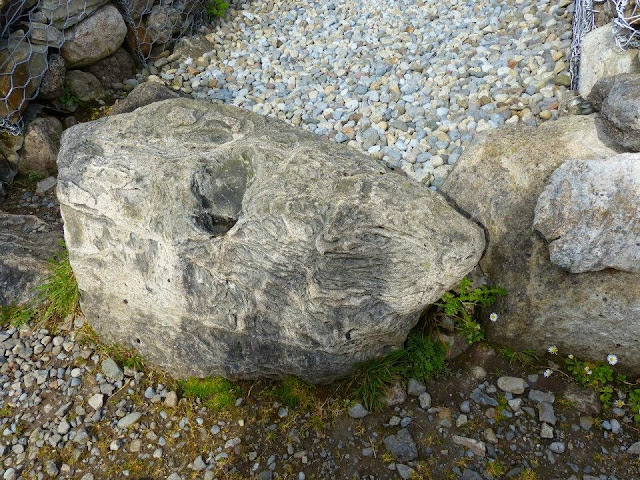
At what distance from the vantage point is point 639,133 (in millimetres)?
3645

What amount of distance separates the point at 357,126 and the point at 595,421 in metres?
3.37

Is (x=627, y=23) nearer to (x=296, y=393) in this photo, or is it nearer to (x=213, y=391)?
(x=296, y=393)

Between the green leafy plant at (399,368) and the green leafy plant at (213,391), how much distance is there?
2.82ft

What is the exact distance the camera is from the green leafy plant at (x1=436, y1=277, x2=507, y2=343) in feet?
12.4

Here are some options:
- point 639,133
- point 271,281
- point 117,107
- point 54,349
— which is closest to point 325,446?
point 271,281

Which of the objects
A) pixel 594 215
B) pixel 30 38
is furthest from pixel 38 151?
pixel 594 215

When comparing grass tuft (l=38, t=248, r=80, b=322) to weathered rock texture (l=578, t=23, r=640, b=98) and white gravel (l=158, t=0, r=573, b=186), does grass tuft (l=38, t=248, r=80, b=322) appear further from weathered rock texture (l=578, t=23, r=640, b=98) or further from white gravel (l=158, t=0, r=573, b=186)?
weathered rock texture (l=578, t=23, r=640, b=98)

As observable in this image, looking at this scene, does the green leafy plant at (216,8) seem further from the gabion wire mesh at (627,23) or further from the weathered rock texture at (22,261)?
the gabion wire mesh at (627,23)

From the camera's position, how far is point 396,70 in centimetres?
616

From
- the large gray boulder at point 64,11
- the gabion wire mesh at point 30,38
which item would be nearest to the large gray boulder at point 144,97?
the gabion wire mesh at point 30,38

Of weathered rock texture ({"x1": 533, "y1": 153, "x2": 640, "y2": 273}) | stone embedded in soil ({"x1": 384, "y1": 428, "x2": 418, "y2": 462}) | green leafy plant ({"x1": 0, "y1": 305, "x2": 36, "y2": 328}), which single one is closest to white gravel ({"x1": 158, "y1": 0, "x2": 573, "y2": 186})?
weathered rock texture ({"x1": 533, "y1": 153, "x2": 640, "y2": 273})

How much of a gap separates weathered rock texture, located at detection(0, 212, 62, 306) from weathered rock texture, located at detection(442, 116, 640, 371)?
3339mm

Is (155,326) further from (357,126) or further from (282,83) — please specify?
(282,83)

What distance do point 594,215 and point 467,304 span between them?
1.00m
